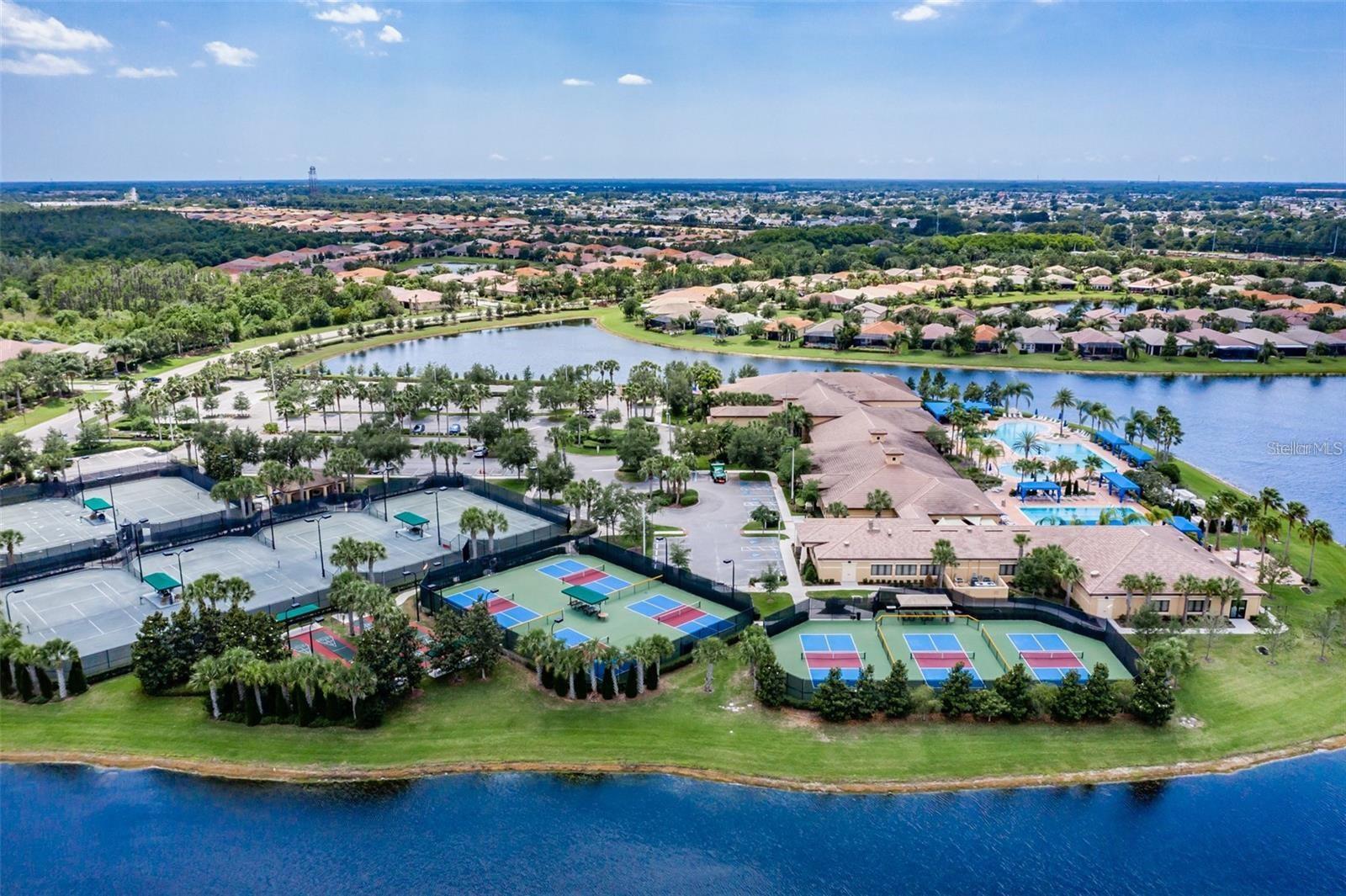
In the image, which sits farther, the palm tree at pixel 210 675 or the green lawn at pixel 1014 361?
the green lawn at pixel 1014 361

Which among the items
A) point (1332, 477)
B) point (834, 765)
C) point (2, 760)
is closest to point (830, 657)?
point (834, 765)

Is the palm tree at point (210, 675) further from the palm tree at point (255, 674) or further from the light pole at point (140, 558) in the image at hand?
the light pole at point (140, 558)

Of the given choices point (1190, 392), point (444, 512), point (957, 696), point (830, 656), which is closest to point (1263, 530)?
point (957, 696)

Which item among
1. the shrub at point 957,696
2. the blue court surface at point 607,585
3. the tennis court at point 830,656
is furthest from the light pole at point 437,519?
the shrub at point 957,696

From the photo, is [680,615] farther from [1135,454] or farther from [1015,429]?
[1015,429]

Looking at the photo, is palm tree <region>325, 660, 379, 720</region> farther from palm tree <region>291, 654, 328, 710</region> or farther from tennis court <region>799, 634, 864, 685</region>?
tennis court <region>799, 634, 864, 685</region>

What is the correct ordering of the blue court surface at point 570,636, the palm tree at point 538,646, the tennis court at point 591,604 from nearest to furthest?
1. the palm tree at point 538,646
2. the blue court surface at point 570,636
3. the tennis court at point 591,604

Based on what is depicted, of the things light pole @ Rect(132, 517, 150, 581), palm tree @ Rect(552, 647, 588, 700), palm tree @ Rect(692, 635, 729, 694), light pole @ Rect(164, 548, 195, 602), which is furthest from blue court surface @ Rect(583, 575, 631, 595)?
light pole @ Rect(132, 517, 150, 581)

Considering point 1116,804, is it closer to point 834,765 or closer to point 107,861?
point 834,765
